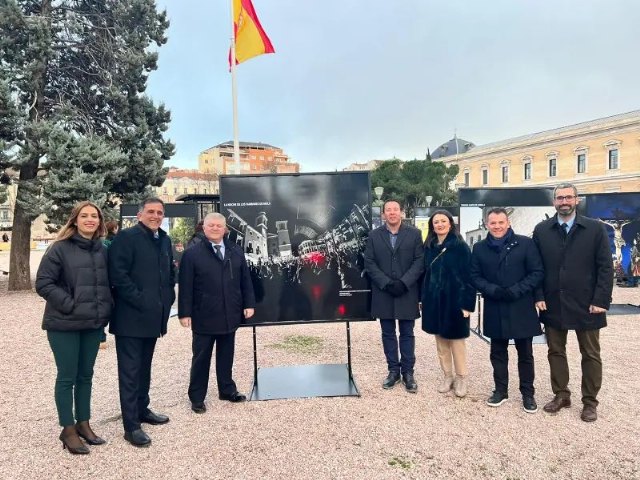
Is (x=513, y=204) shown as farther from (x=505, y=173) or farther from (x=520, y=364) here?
(x=505, y=173)

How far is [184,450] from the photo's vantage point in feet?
13.2

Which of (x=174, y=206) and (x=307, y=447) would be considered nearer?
(x=307, y=447)

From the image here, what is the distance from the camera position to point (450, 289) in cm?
503

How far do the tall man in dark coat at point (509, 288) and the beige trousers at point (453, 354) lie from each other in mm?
387

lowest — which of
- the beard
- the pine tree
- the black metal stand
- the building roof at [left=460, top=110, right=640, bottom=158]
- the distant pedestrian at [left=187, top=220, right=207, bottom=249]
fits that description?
the black metal stand

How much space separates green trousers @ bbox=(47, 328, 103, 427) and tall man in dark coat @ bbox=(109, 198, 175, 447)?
0.77 ft

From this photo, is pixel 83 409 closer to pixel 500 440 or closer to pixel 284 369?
pixel 284 369

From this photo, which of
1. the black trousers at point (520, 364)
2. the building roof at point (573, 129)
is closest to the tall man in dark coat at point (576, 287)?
the black trousers at point (520, 364)

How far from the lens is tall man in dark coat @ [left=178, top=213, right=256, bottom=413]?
4.73 m

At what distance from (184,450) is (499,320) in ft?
10.9

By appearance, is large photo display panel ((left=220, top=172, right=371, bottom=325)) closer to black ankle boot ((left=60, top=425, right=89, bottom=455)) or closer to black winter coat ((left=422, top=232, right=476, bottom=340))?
black winter coat ((left=422, top=232, right=476, bottom=340))

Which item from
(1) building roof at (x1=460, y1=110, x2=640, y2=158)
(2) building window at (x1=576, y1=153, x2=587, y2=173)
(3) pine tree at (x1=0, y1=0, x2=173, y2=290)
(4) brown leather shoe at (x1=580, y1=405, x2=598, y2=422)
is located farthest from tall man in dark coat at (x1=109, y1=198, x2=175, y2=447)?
(2) building window at (x1=576, y1=153, x2=587, y2=173)

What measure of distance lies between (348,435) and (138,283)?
240 cm

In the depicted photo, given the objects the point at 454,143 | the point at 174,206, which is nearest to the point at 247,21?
the point at 174,206
